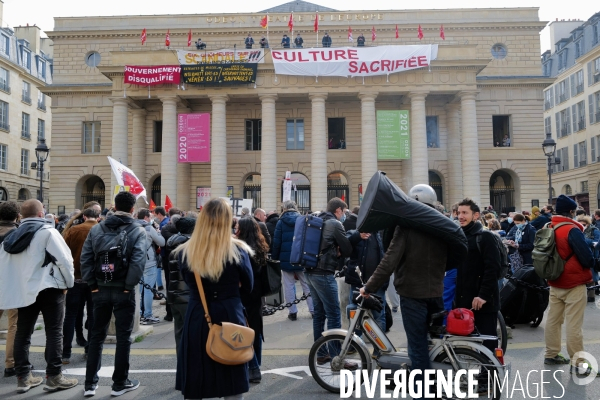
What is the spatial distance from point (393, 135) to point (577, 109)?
22512mm

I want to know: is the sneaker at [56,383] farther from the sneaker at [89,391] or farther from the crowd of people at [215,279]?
the sneaker at [89,391]

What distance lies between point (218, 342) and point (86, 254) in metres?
2.30

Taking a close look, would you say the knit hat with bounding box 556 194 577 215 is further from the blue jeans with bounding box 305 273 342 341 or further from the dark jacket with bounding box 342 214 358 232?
the dark jacket with bounding box 342 214 358 232

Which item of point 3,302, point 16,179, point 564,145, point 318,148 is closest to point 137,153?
point 318,148

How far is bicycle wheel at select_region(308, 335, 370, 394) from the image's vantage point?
14.7 feet

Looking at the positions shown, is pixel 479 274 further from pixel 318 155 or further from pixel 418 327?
pixel 318 155

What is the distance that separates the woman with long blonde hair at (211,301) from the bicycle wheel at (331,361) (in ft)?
4.62

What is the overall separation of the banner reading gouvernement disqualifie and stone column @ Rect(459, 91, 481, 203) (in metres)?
3.64

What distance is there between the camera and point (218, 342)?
319 cm

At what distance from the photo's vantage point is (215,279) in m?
3.30

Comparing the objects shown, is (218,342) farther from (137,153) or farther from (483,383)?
(137,153)

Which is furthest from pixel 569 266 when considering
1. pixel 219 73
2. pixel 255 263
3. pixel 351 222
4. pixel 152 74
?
pixel 152 74

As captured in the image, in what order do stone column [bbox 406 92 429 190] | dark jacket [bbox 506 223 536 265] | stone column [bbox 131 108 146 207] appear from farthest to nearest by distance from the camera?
stone column [bbox 131 108 146 207] → stone column [bbox 406 92 429 190] → dark jacket [bbox 506 223 536 265]

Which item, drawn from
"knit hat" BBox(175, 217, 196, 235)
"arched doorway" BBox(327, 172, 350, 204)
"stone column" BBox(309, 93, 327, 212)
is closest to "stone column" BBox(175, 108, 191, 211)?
"stone column" BBox(309, 93, 327, 212)
